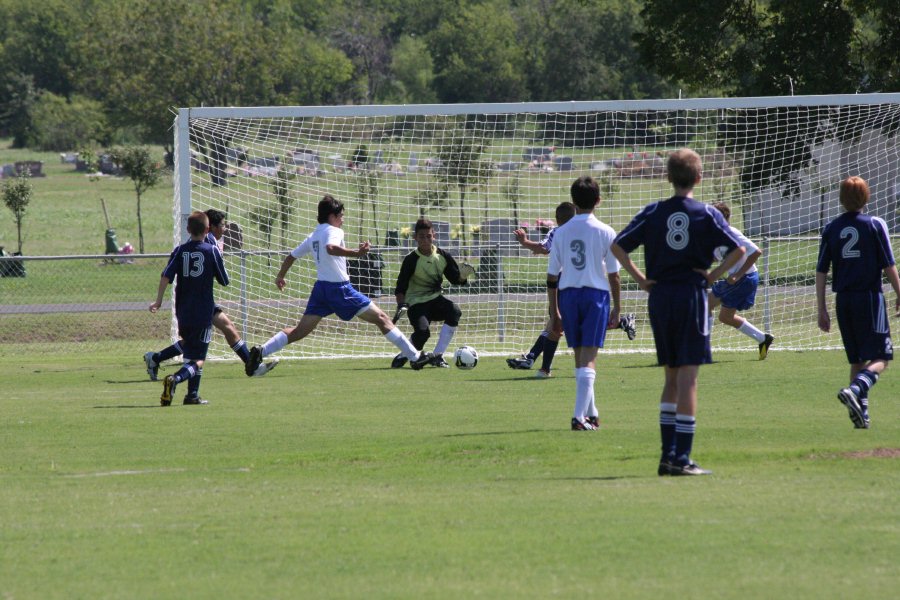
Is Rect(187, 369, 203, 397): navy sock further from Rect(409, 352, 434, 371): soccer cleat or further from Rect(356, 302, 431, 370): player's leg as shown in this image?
Rect(409, 352, 434, 371): soccer cleat

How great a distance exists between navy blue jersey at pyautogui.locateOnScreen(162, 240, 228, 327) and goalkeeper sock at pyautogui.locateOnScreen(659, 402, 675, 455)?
6.11 metres

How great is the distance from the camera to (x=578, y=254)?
10.0 meters

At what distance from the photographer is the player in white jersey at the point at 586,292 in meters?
9.94

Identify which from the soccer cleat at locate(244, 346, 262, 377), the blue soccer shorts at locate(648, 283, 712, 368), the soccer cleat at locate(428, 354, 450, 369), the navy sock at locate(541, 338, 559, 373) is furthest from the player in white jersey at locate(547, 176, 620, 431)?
the soccer cleat at locate(428, 354, 450, 369)

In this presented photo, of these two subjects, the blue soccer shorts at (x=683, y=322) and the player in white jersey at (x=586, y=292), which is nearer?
the blue soccer shorts at (x=683, y=322)

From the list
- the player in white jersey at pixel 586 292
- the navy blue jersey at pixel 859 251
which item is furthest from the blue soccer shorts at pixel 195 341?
the navy blue jersey at pixel 859 251

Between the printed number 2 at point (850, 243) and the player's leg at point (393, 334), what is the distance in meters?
6.15

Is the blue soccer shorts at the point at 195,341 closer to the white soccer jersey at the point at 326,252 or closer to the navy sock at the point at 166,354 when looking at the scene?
the white soccer jersey at the point at 326,252

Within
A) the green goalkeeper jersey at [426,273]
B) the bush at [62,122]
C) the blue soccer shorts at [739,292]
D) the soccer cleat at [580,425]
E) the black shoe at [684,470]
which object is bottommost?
the soccer cleat at [580,425]

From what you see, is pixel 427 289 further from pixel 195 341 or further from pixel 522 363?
pixel 195 341

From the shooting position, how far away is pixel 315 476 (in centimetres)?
838

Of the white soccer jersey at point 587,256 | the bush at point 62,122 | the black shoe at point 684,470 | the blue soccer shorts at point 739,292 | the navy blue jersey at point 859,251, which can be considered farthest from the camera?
the bush at point 62,122

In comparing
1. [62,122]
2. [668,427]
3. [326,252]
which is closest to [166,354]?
[326,252]

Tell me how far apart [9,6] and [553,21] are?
47353 millimetres
